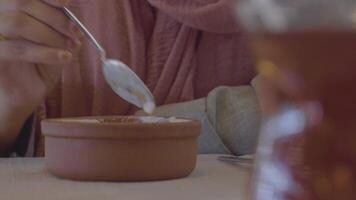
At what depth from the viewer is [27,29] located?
71cm

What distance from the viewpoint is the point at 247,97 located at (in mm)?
935

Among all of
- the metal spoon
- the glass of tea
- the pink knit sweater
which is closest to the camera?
the glass of tea

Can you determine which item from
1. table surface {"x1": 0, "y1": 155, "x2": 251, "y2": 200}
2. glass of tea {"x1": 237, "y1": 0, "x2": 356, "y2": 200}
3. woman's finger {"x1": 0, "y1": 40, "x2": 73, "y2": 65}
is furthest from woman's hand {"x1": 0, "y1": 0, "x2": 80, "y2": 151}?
glass of tea {"x1": 237, "y1": 0, "x2": 356, "y2": 200}

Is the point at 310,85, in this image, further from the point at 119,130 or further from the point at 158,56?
the point at 158,56

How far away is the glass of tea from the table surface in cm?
15

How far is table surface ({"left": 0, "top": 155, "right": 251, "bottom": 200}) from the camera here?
50 cm

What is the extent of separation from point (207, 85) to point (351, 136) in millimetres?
728

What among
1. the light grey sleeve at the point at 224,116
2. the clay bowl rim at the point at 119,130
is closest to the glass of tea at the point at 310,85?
the clay bowl rim at the point at 119,130

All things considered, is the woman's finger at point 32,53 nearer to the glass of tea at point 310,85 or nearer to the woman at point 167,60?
the woman at point 167,60

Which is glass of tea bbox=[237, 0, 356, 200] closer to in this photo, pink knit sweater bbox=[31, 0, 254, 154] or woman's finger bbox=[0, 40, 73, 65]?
woman's finger bbox=[0, 40, 73, 65]

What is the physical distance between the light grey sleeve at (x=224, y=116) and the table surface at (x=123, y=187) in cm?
25

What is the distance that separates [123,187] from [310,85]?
10.9 inches

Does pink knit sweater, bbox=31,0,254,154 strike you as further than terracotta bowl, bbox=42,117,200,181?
Yes

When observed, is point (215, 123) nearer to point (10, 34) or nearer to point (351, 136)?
point (10, 34)
